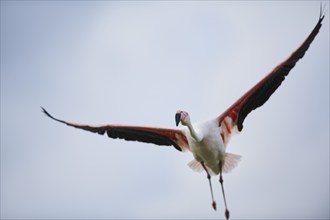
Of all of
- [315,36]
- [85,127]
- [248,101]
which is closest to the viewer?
[315,36]

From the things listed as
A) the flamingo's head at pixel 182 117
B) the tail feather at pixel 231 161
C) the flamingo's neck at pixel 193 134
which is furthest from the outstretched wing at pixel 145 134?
the flamingo's head at pixel 182 117

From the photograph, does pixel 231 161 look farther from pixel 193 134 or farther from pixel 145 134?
pixel 145 134

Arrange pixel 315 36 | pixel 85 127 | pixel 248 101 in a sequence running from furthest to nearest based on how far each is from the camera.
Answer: pixel 85 127 < pixel 248 101 < pixel 315 36

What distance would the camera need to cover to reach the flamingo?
1484 centimetres

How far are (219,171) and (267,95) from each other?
214 cm

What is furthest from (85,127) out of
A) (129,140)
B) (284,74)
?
(284,74)

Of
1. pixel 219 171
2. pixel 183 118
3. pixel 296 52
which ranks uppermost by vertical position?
pixel 296 52

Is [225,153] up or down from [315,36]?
down

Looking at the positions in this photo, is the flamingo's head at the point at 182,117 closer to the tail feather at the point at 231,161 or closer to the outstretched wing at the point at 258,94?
the outstretched wing at the point at 258,94

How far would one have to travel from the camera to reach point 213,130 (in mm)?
15312

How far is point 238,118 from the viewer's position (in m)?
15.8

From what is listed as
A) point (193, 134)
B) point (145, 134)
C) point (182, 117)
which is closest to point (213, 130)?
point (193, 134)

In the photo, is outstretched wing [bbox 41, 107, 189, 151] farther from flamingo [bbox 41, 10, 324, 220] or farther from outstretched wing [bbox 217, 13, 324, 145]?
outstretched wing [bbox 217, 13, 324, 145]

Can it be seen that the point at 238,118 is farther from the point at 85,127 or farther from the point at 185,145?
the point at 85,127
